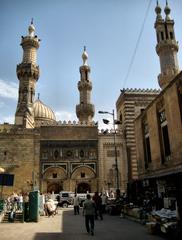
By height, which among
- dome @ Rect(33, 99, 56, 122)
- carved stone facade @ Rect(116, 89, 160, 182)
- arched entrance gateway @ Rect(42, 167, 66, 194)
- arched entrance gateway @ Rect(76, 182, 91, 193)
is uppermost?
dome @ Rect(33, 99, 56, 122)

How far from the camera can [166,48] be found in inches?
1131

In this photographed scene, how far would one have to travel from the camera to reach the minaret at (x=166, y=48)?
28.1 meters

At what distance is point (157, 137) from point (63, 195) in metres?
11.8

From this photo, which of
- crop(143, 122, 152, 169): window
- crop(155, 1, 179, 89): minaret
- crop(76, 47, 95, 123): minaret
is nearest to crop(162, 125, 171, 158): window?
crop(143, 122, 152, 169): window

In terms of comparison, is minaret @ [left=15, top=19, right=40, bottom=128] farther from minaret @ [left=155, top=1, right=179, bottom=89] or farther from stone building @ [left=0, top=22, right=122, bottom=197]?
minaret @ [left=155, top=1, right=179, bottom=89]

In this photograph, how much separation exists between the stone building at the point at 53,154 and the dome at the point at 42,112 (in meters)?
7.04

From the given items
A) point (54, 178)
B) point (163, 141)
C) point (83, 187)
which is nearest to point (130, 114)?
point (83, 187)

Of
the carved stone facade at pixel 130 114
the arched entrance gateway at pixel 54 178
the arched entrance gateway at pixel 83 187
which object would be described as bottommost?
the arched entrance gateway at pixel 83 187

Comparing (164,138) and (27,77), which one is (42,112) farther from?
(164,138)

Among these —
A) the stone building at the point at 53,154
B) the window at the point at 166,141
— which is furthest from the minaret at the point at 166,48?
the window at the point at 166,141

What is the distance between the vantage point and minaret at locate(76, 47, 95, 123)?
3516cm

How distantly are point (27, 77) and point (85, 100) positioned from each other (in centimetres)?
791

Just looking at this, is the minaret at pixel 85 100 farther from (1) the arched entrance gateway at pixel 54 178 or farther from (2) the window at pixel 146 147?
(2) the window at pixel 146 147

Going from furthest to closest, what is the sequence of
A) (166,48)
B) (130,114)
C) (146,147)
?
(130,114), (166,48), (146,147)
